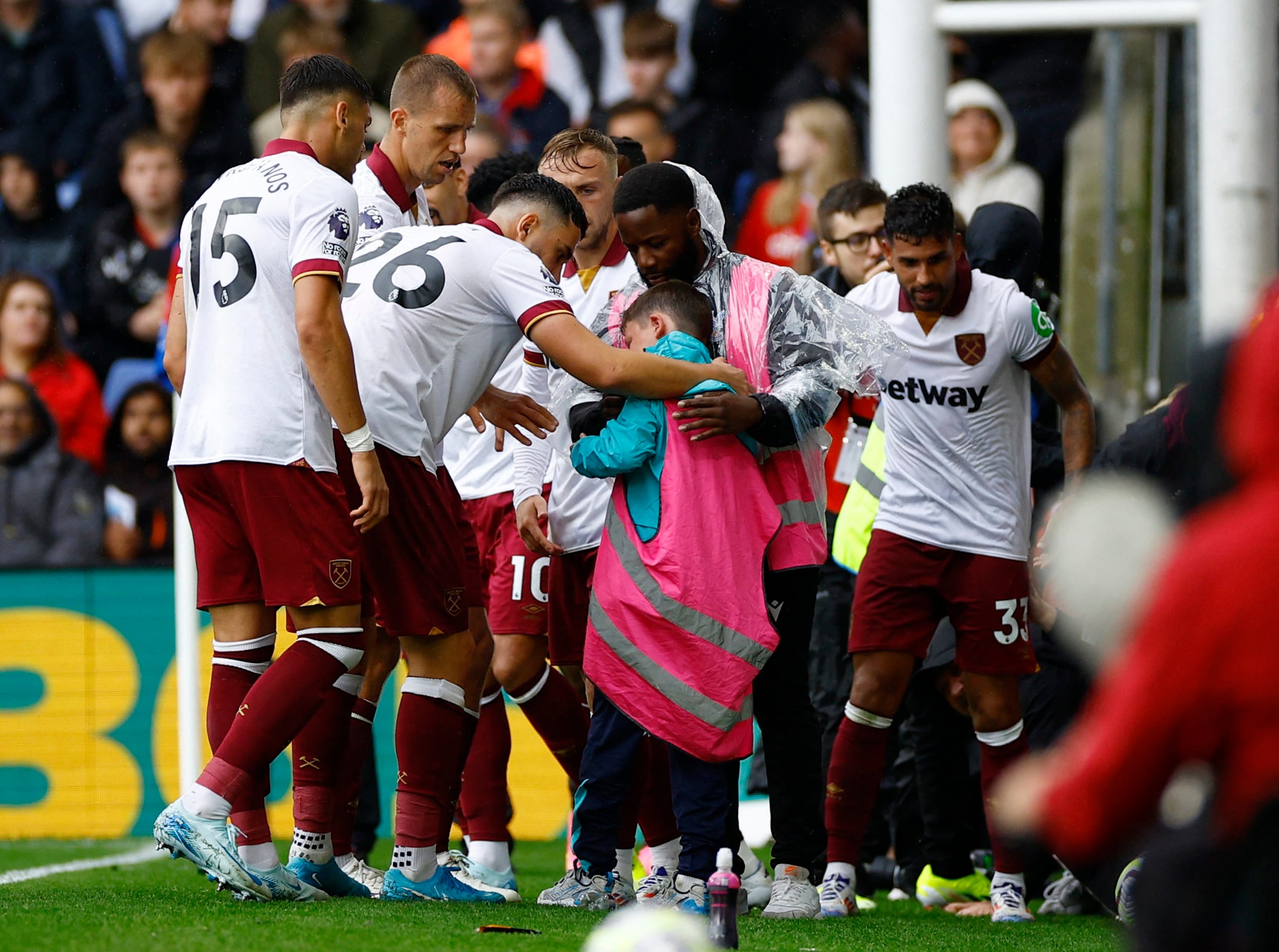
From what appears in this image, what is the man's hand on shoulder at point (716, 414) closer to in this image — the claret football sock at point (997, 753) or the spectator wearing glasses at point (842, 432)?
the claret football sock at point (997, 753)

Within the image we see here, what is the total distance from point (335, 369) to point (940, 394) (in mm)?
1890

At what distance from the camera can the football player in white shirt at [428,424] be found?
4.14 meters

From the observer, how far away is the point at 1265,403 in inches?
65.8

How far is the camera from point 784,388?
415 cm

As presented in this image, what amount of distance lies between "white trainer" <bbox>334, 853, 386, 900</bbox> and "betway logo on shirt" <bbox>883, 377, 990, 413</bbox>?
2.11 m

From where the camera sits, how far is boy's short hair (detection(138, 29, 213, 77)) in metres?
9.69

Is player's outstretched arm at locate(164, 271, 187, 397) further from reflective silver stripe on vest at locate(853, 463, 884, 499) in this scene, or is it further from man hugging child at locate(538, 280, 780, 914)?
reflective silver stripe on vest at locate(853, 463, 884, 499)

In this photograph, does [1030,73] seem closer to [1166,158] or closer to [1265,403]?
[1166,158]

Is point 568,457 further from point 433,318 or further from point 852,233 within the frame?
point 852,233

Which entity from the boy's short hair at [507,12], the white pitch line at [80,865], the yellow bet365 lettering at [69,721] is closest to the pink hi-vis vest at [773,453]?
the white pitch line at [80,865]

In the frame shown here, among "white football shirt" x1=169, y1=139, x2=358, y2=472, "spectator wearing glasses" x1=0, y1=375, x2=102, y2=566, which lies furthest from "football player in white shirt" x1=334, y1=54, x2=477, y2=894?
"spectator wearing glasses" x1=0, y1=375, x2=102, y2=566

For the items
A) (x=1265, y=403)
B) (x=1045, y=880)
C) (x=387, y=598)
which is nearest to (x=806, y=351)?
(x=387, y=598)

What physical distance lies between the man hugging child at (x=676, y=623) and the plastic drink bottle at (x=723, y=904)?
0.62 metres

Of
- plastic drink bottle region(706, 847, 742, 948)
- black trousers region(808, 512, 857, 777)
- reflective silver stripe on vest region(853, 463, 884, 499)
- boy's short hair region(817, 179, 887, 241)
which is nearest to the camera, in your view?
plastic drink bottle region(706, 847, 742, 948)
